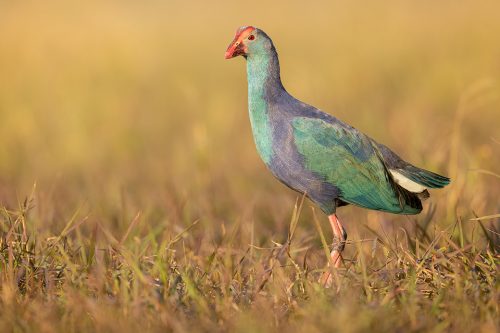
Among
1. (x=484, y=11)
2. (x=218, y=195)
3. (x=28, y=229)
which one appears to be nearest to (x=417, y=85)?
(x=484, y=11)

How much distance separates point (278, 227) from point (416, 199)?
3.37ft

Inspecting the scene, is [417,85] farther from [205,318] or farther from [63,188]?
[205,318]

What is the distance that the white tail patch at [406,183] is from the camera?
162 inches

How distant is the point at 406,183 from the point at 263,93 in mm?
794

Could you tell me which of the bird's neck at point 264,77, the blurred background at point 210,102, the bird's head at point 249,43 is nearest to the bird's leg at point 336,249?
the blurred background at point 210,102

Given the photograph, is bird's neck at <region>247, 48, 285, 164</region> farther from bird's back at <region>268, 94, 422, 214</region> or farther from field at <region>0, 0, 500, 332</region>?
field at <region>0, 0, 500, 332</region>

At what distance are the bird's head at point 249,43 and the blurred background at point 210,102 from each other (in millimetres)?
839

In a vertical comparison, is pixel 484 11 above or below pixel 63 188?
above

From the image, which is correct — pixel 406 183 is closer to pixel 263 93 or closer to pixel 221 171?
pixel 263 93

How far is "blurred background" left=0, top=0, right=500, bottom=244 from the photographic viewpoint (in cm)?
541

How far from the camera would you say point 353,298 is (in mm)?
3127

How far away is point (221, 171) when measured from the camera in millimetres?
6477

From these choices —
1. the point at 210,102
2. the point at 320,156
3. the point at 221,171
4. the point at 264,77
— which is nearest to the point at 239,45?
the point at 264,77

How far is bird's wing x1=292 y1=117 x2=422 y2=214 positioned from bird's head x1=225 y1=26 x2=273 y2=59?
0.43 m
